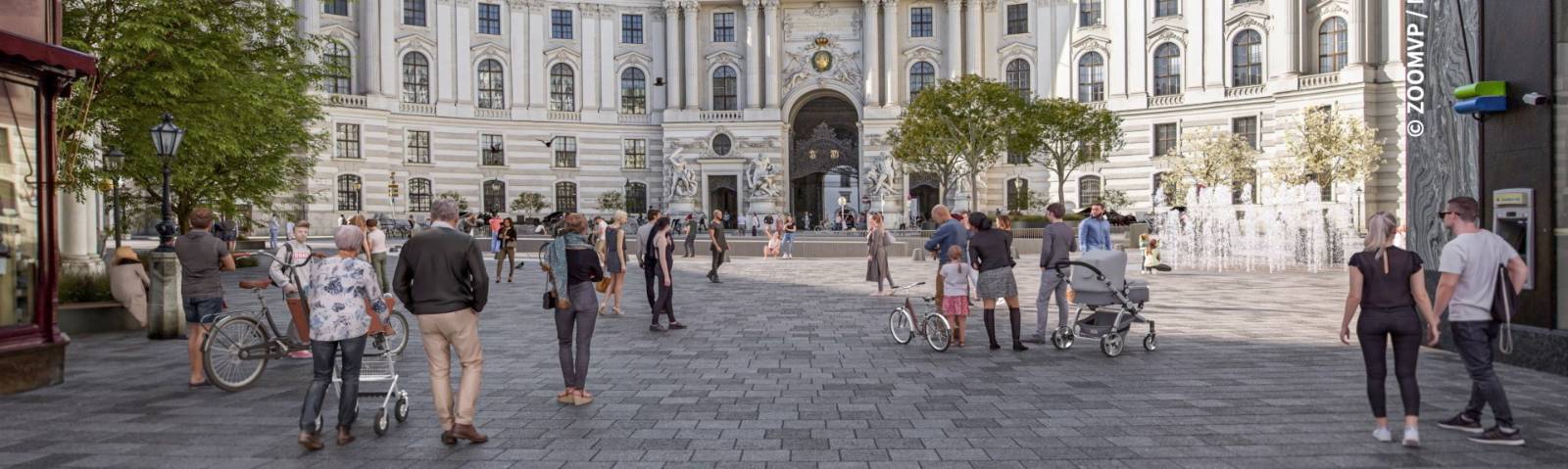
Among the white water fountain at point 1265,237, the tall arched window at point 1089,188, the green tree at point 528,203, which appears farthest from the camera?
the green tree at point 528,203

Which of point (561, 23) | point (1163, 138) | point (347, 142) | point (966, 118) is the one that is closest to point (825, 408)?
point (966, 118)

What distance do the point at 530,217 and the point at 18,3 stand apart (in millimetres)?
46369

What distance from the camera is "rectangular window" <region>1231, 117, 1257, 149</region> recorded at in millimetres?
49781

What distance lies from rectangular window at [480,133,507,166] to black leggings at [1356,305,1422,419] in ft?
179

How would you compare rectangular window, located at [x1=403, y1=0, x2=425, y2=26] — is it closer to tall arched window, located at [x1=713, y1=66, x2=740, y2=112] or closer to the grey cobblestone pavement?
tall arched window, located at [x1=713, y1=66, x2=740, y2=112]

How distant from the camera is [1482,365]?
22.7 feet

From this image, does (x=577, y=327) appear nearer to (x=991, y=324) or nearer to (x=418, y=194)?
(x=991, y=324)

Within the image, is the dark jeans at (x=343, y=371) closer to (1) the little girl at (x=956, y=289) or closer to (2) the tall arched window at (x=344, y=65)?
(1) the little girl at (x=956, y=289)

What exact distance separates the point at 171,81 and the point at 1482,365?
17907mm

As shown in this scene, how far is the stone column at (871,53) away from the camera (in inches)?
2313

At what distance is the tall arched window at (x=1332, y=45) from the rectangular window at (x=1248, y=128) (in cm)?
388

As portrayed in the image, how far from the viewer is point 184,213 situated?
25562 mm

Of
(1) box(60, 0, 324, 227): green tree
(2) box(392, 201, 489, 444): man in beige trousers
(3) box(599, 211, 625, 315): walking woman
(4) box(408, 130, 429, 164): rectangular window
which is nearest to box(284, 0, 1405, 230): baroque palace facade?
(4) box(408, 130, 429, 164): rectangular window

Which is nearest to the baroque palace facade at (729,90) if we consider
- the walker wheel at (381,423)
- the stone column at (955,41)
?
the stone column at (955,41)
